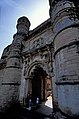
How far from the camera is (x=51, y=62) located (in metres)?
6.54

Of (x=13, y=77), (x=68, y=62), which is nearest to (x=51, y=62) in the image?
(x=68, y=62)

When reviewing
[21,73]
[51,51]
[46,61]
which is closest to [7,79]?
[21,73]

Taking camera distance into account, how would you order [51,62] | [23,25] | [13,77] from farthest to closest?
[23,25], [13,77], [51,62]

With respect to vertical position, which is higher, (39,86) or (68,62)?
(68,62)

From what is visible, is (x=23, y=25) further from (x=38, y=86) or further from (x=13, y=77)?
(x=38, y=86)

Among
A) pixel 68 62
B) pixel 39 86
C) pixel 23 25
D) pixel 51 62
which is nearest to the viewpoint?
pixel 68 62

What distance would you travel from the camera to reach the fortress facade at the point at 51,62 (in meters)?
3.80

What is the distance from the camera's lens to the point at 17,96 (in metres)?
8.41

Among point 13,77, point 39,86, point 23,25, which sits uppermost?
point 23,25

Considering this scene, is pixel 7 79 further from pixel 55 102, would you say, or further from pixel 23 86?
pixel 55 102

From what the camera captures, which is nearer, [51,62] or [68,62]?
[68,62]

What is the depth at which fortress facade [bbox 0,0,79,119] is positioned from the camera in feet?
12.5

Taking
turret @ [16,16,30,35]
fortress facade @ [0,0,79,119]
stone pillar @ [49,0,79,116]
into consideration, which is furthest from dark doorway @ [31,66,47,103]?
turret @ [16,16,30,35]

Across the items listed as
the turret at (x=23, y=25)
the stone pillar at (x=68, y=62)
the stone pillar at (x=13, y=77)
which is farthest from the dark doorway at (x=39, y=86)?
the turret at (x=23, y=25)
